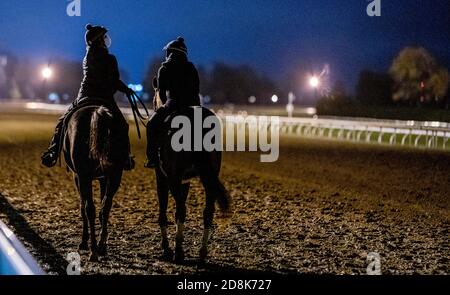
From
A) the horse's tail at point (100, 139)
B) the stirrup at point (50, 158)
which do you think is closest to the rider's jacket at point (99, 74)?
the horse's tail at point (100, 139)

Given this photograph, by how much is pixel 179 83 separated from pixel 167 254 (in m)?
2.01

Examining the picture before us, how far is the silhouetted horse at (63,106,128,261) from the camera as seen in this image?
7227 millimetres

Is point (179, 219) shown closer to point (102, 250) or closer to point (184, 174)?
point (184, 174)

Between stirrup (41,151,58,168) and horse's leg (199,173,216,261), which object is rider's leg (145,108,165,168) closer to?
horse's leg (199,173,216,261)

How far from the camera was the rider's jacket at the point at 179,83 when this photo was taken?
24.1 ft

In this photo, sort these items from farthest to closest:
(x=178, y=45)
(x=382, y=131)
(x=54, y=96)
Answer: (x=54, y=96), (x=382, y=131), (x=178, y=45)

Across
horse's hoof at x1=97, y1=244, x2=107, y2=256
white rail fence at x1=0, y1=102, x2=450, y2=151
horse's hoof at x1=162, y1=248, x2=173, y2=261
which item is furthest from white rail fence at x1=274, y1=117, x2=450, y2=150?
horse's hoof at x1=97, y1=244, x2=107, y2=256

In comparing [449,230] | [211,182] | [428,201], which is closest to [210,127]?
[211,182]

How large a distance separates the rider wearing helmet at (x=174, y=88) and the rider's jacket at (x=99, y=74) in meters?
0.75

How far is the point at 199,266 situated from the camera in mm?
6852

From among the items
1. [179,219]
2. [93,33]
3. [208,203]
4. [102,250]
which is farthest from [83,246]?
[93,33]

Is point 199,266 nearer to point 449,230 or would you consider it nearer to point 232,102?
point 449,230

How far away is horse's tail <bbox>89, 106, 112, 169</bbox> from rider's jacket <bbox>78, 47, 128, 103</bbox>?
65 cm

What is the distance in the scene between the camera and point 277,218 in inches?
396
